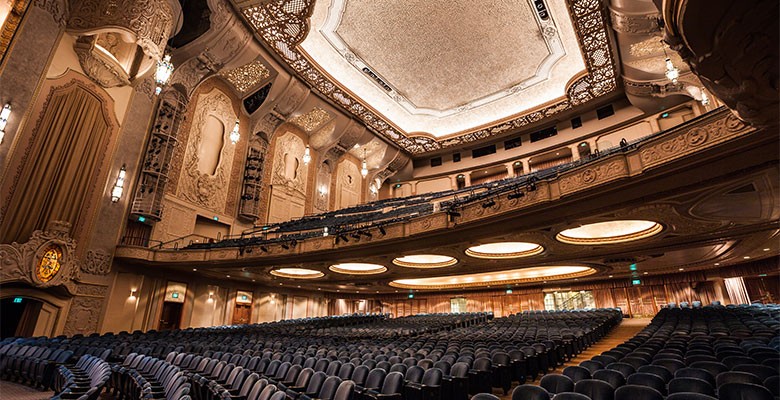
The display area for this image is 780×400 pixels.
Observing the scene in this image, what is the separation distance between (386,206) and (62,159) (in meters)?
13.0

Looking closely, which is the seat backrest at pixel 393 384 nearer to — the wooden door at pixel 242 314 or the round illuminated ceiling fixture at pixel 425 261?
the round illuminated ceiling fixture at pixel 425 261

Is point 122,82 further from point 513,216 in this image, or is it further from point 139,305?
point 513,216

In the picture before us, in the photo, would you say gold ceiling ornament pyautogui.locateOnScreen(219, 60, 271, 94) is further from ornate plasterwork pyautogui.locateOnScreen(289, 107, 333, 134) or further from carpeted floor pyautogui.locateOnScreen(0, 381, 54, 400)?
carpeted floor pyautogui.locateOnScreen(0, 381, 54, 400)

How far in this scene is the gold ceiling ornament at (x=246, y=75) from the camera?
655 inches

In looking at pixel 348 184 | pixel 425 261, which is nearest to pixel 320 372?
pixel 425 261

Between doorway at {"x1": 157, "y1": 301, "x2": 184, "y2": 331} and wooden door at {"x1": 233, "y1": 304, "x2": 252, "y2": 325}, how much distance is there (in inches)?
100

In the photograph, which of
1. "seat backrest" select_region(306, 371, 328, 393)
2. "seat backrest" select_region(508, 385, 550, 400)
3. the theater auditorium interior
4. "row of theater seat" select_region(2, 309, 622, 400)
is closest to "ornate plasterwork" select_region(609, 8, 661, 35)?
the theater auditorium interior

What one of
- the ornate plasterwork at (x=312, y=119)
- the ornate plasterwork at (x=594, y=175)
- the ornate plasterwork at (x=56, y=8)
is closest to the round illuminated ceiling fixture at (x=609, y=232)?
the ornate plasterwork at (x=594, y=175)

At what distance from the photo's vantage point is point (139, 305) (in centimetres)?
1261

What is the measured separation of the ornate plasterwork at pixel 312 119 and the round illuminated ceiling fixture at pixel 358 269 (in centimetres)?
1009

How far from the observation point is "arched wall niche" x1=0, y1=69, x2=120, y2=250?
29.6 feet

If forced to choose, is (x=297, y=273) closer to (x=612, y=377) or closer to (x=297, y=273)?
(x=297, y=273)

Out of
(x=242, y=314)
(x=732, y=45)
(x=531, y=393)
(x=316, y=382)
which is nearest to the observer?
(x=732, y=45)

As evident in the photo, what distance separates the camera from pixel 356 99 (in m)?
19.5
